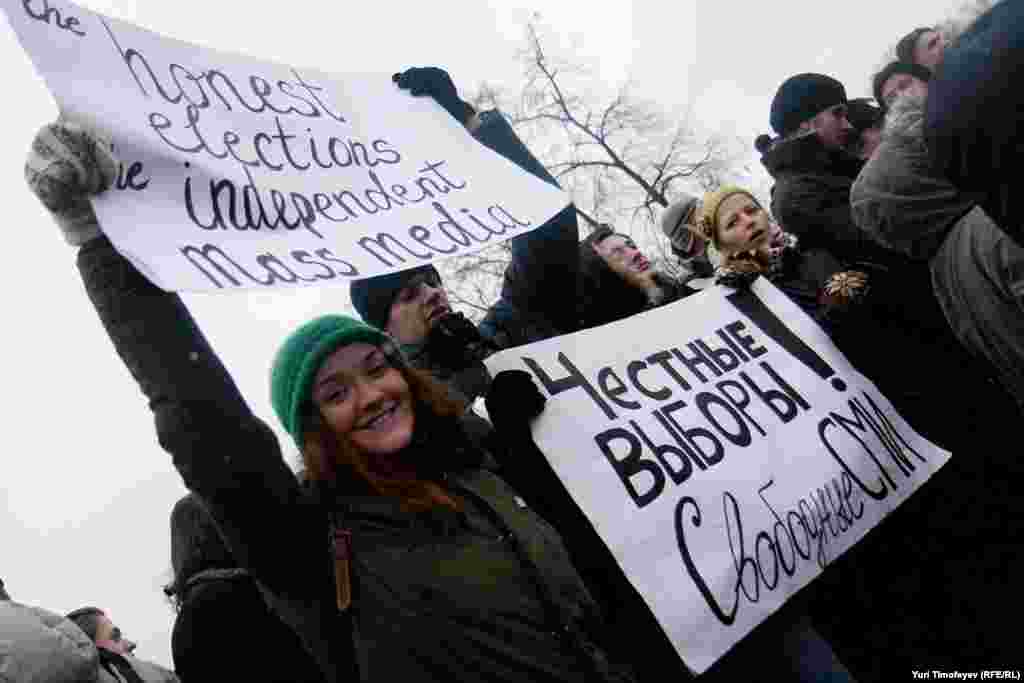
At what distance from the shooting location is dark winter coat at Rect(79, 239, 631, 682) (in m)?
1.23

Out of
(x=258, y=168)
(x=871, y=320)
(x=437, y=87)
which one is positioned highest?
(x=437, y=87)

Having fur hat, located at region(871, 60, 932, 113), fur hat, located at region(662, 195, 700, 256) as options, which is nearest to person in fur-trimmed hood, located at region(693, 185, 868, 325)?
fur hat, located at region(662, 195, 700, 256)

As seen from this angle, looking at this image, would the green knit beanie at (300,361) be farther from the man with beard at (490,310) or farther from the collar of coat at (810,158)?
the collar of coat at (810,158)

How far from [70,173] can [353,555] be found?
91 centimetres

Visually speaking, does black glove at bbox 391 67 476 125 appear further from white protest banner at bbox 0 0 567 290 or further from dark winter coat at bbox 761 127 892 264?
dark winter coat at bbox 761 127 892 264

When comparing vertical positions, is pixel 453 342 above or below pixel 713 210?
above

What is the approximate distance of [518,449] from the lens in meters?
1.72

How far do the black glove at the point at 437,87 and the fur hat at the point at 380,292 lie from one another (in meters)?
0.55

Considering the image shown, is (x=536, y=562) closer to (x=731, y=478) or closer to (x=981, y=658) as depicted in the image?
(x=731, y=478)

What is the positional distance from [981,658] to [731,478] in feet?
3.51

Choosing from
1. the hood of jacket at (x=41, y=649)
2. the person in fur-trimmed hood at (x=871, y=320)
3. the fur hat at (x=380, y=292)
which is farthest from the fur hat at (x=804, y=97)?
the hood of jacket at (x=41, y=649)

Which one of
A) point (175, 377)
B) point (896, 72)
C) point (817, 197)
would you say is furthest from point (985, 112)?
point (896, 72)

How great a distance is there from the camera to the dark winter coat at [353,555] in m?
1.23

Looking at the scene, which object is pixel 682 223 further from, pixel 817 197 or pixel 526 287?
pixel 526 287
